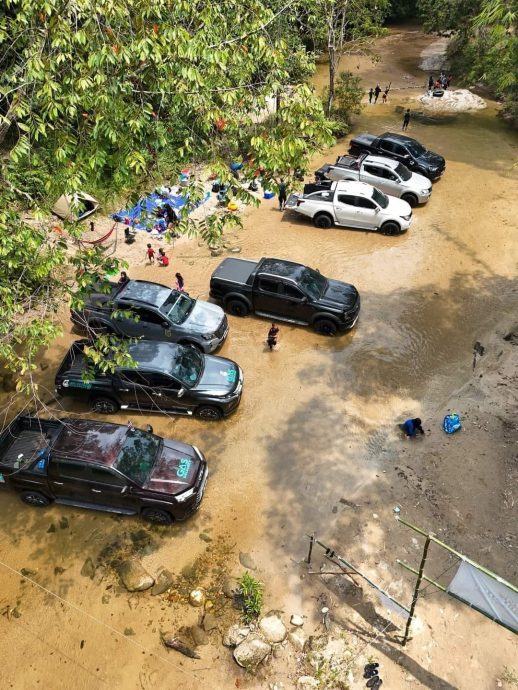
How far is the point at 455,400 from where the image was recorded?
37.8 ft

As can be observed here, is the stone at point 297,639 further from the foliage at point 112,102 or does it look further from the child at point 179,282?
the child at point 179,282

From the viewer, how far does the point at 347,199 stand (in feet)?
55.9

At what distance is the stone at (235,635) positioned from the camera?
24.7ft

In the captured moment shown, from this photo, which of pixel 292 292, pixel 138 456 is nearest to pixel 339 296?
pixel 292 292

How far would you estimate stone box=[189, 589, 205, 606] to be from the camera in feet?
26.3

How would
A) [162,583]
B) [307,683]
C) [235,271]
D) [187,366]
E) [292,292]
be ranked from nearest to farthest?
[307,683] → [162,583] → [187,366] → [292,292] → [235,271]

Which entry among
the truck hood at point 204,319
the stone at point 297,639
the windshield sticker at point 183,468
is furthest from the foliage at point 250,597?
the truck hood at point 204,319

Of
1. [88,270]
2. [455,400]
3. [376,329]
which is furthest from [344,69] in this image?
[88,270]

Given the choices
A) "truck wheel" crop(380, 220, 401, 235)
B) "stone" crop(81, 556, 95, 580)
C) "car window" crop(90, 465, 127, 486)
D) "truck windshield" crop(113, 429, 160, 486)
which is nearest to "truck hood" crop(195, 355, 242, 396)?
"truck windshield" crop(113, 429, 160, 486)

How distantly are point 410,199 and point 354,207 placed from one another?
3.15 m

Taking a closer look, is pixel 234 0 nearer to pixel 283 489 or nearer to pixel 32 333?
pixel 32 333

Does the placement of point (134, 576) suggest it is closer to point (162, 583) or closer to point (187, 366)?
point (162, 583)

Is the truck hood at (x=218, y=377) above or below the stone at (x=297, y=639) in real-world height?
above

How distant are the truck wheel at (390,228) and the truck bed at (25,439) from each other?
12.8 metres
